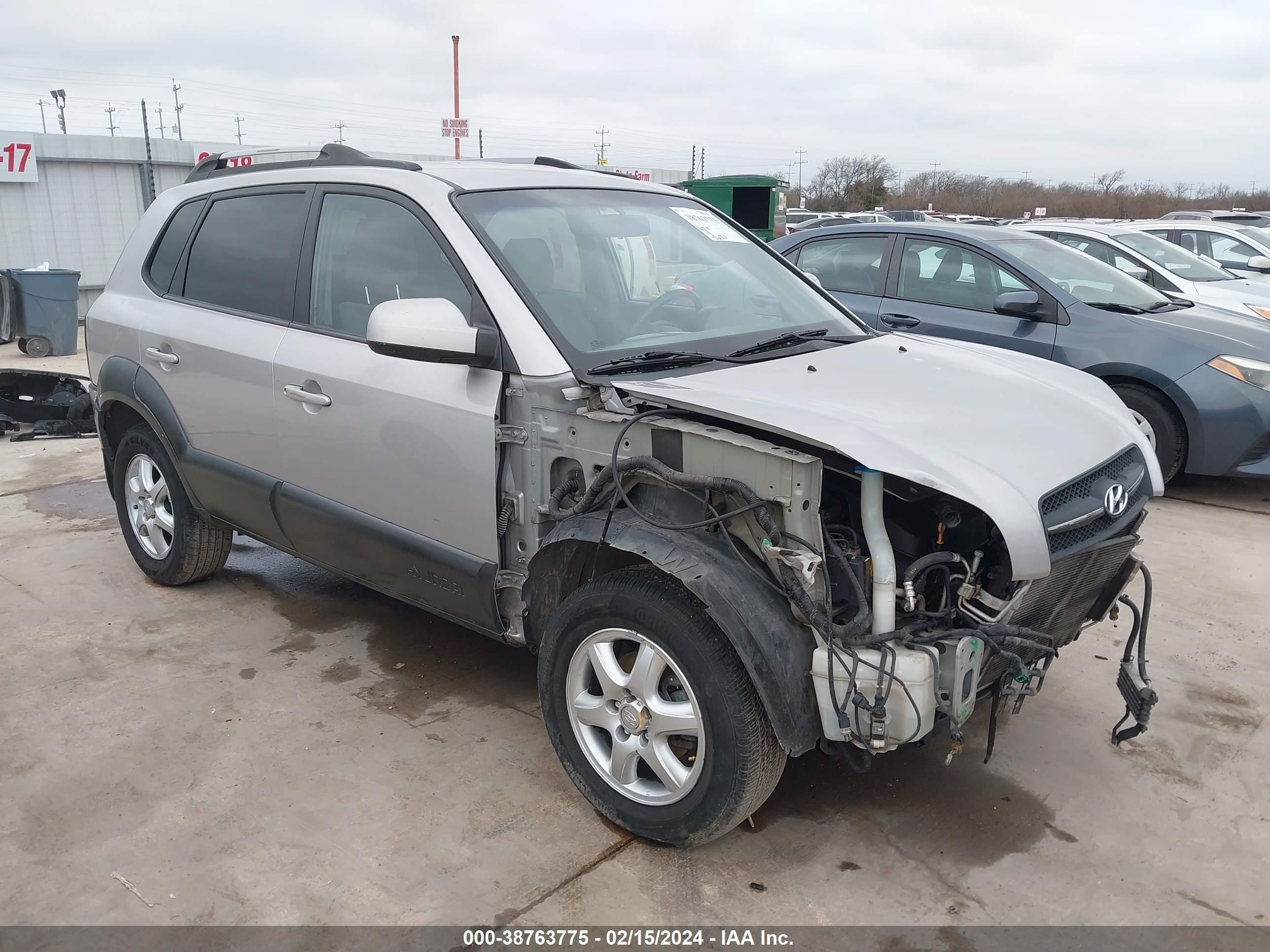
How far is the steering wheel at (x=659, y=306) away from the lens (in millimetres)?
3248

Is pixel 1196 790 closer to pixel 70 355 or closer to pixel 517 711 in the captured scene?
pixel 517 711

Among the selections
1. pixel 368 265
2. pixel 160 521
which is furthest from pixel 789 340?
pixel 160 521

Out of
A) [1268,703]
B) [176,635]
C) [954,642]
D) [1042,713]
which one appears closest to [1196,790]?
[1042,713]

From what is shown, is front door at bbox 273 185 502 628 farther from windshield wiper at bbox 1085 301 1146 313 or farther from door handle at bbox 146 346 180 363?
windshield wiper at bbox 1085 301 1146 313

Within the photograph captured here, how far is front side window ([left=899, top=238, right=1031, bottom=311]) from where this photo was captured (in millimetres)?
6652

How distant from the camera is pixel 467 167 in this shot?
3707mm

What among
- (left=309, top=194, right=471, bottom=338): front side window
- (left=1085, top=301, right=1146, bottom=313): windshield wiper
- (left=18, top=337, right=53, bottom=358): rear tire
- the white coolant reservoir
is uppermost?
(left=309, top=194, right=471, bottom=338): front side window

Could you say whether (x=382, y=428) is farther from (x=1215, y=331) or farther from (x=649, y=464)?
(x=1215, y=331)

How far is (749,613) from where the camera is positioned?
2.48 m

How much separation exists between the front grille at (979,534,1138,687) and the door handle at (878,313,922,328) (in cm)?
329

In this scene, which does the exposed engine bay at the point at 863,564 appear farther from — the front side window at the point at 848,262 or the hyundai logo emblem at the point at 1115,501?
the front side window at the point at 848,262

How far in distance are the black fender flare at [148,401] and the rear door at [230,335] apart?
0.03m

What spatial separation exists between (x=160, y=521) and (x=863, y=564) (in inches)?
142

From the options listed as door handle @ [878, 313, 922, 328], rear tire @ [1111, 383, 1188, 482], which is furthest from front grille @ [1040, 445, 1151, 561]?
rear tire @ [1111, 383, 1188, 482]
